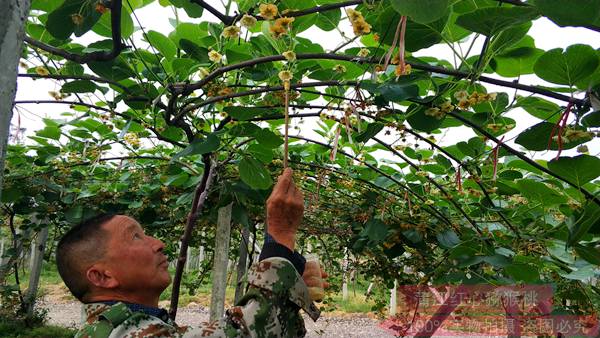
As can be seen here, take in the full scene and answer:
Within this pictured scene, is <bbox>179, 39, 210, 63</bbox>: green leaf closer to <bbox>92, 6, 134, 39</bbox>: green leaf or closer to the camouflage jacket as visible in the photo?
<bbox>92, 6, 134, 39</bbox>: green leaf

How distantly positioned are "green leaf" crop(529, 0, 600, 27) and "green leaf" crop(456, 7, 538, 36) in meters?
0.12

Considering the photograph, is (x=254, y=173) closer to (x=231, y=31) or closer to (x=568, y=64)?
(x=231, y=31)

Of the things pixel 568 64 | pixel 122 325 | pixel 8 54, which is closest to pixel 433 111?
pixel 568 64

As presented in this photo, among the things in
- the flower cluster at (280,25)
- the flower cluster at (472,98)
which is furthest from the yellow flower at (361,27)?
the flower cluster at (472,98)

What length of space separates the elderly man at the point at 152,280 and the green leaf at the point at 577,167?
2.36ft

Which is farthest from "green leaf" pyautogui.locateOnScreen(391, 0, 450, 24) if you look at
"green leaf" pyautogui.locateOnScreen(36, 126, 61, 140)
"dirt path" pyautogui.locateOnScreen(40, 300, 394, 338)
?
"dirt path" pyautogui.locateOnScreen(40, 300, 394, 338)

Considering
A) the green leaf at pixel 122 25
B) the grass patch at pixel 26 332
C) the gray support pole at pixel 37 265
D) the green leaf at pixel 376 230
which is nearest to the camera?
the green leaf at pixel 122 25

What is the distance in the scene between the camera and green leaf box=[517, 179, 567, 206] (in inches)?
66.4

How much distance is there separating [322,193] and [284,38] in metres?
2.56

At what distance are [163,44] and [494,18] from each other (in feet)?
3.43

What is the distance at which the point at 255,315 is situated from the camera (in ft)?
3.41

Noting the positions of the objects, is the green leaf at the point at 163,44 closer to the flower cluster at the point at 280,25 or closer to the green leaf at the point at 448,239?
the flower cluster at the point at 280,25

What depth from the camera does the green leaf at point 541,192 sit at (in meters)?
1.69

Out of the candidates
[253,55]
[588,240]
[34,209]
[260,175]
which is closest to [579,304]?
[588,240]
